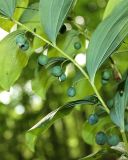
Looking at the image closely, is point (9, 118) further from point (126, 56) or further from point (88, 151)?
point (126, 56)

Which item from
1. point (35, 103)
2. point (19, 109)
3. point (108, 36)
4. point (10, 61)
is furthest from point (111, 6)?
point (35, 103)

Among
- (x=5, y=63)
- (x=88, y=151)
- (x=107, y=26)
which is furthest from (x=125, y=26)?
(x=88, y=151)

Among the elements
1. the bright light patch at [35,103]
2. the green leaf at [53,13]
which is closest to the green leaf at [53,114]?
the green leaf at [53,13]

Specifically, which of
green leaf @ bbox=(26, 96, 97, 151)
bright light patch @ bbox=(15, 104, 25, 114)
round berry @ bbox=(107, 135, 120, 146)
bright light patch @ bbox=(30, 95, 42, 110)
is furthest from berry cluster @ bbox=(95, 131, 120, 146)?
bright light patch @ bbox=(30, 95, 42, 110)

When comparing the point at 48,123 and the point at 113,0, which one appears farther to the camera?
the point at 48,123

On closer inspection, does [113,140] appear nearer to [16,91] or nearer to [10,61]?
[10,61]

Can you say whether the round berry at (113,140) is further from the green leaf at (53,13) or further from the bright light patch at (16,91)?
the bright light patch at (16,91)
